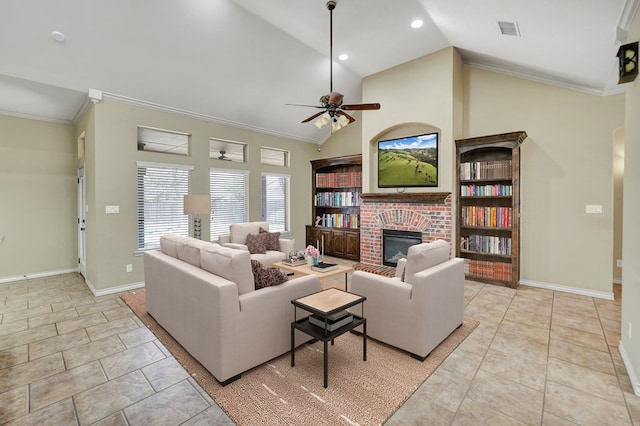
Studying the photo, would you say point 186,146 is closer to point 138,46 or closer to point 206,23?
point 138,46

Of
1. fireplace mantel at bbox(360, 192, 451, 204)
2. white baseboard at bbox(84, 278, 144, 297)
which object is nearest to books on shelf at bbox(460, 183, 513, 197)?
fireplace mantel at bbox(360, 192, 451, 204)

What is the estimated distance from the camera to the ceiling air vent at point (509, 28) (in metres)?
3.22

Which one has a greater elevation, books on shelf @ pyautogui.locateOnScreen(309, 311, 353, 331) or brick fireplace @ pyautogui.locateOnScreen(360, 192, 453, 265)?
brick fireplace @ pyautogui.locateOnScreen(360, 192, 453, 265)

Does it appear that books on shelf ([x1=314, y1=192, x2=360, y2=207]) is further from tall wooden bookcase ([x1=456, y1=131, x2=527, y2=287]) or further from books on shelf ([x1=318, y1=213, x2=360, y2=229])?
tall wooden bookcase ([x1=456, y1=131, x2=527, y2=287])

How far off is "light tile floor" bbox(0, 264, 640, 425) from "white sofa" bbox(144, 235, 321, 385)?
10.5 inches

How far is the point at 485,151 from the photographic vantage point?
16.4 ft

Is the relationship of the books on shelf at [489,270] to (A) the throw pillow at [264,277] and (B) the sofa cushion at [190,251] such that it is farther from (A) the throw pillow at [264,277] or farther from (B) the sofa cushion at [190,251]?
(B) the sofa cushion at [190,251]

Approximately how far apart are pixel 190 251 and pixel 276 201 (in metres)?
4.15

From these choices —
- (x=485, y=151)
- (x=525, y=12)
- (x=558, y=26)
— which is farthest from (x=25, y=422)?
(x=485, y=151)

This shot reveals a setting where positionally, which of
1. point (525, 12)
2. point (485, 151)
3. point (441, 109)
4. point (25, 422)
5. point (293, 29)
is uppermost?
point (293, 29)

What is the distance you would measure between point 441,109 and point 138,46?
4.46 metres

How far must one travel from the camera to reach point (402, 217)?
17.3ft

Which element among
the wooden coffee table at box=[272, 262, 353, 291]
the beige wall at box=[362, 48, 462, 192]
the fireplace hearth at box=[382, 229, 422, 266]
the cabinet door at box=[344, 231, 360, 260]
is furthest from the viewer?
the cabinet door at box=[344, 231, 360, 260]

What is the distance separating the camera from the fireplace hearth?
5238mm
